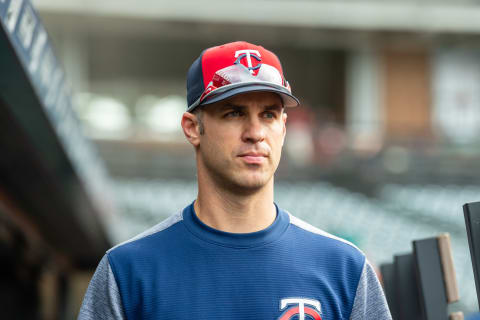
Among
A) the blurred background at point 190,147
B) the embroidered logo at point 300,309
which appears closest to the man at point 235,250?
the embroidered logo at point 300,309

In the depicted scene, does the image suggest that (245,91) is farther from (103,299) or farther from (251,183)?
(103,299)

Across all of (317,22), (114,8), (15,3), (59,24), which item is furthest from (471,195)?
(15,3)

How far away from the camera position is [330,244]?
7.89 feet

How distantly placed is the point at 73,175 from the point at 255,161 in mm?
3334

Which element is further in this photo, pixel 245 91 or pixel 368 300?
pixel 368 300

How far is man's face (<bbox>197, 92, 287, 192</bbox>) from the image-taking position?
2.28 m

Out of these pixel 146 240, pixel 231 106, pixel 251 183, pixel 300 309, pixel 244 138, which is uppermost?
pixel 231 106

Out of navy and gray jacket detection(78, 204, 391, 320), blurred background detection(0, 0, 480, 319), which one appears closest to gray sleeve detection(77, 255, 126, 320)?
navy and gray jacket detection(78, 204, 391, 320)

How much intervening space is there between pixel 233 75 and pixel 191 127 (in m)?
0.24

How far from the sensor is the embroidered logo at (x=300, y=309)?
2.25 m

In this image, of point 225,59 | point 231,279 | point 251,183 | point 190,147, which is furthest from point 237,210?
point 190,147

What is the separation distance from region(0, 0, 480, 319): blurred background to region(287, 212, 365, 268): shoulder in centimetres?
143

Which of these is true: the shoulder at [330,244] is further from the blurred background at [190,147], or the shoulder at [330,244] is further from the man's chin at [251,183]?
the blurred background at [190,147]

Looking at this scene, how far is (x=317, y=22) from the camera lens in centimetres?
2405
